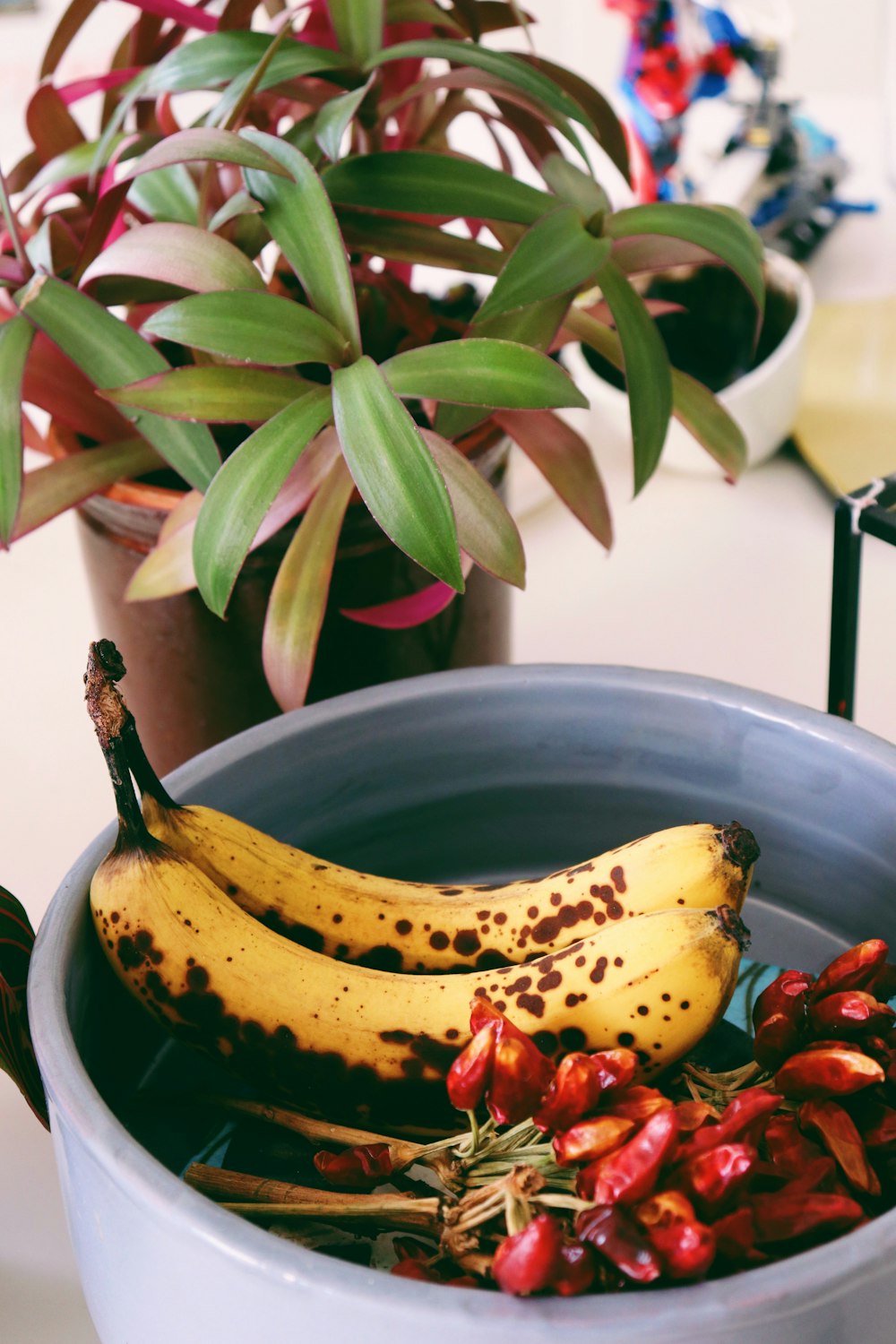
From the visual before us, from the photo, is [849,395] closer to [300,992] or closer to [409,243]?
[409,243]

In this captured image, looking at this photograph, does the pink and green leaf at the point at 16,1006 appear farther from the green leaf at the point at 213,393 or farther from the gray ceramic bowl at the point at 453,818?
the green leaf at the point at 213,393

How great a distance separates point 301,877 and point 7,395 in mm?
167

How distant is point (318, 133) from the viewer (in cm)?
40

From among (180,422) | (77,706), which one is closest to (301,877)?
(180,422)

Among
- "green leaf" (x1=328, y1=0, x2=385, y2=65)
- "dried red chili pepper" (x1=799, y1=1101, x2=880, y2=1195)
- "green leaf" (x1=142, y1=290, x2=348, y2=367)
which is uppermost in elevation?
"green leaf" (x1=328, y1=0, x2=385, y2=65)

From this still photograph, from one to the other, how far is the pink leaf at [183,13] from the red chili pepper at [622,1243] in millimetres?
419

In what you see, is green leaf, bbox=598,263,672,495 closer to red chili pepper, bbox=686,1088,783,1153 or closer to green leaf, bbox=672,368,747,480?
green leaf, bbox=672,368,747,480

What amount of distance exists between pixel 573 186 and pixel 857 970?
0.27 m

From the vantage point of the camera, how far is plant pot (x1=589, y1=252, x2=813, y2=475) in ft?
2.23

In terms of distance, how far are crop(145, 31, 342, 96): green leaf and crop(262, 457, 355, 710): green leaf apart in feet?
0.44

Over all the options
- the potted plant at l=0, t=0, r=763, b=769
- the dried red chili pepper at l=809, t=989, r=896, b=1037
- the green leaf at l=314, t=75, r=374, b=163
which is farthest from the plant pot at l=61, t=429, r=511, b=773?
the dried red chili pepper at l=809, t=989, r=896, b=1037

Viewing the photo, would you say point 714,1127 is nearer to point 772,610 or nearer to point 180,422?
point 180,422

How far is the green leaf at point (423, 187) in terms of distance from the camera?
0.40 metres

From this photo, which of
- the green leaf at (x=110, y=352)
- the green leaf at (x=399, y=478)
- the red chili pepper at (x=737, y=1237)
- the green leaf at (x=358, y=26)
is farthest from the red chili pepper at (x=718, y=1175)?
the green leaf at (x=358, y=26)
